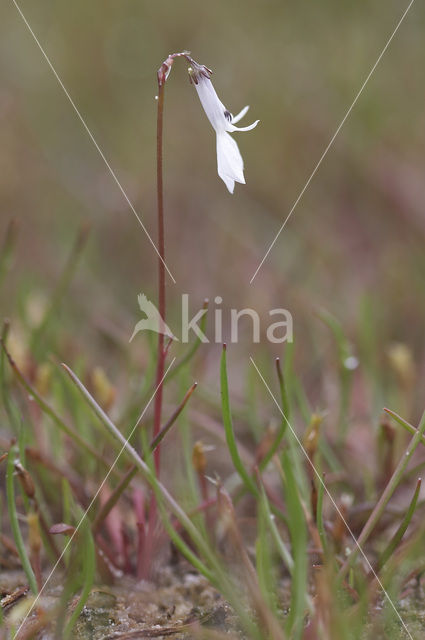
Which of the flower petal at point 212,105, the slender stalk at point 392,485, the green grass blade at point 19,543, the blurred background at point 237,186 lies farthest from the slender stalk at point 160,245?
the blurred background at point 237,186

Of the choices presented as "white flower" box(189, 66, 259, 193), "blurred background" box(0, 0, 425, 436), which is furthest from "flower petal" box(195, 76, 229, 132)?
"blurred background" box(0, 0, 425, 436)

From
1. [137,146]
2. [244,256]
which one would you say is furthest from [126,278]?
[137,146]

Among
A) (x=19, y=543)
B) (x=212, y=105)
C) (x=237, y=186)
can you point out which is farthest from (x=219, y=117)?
(x=237, y=186)

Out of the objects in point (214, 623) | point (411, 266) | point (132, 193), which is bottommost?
point (214, 623)

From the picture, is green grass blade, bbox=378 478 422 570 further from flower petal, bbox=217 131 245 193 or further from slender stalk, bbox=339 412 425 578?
flower petal, bbox=217 131 245 193

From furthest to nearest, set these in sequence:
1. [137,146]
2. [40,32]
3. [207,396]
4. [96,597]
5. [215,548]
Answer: [40,32]
[137,146]
[207,396]
[215,548]
[96,597]

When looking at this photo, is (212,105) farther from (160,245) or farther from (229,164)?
(160,245)

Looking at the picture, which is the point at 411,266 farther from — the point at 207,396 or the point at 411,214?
the point at 207,396
